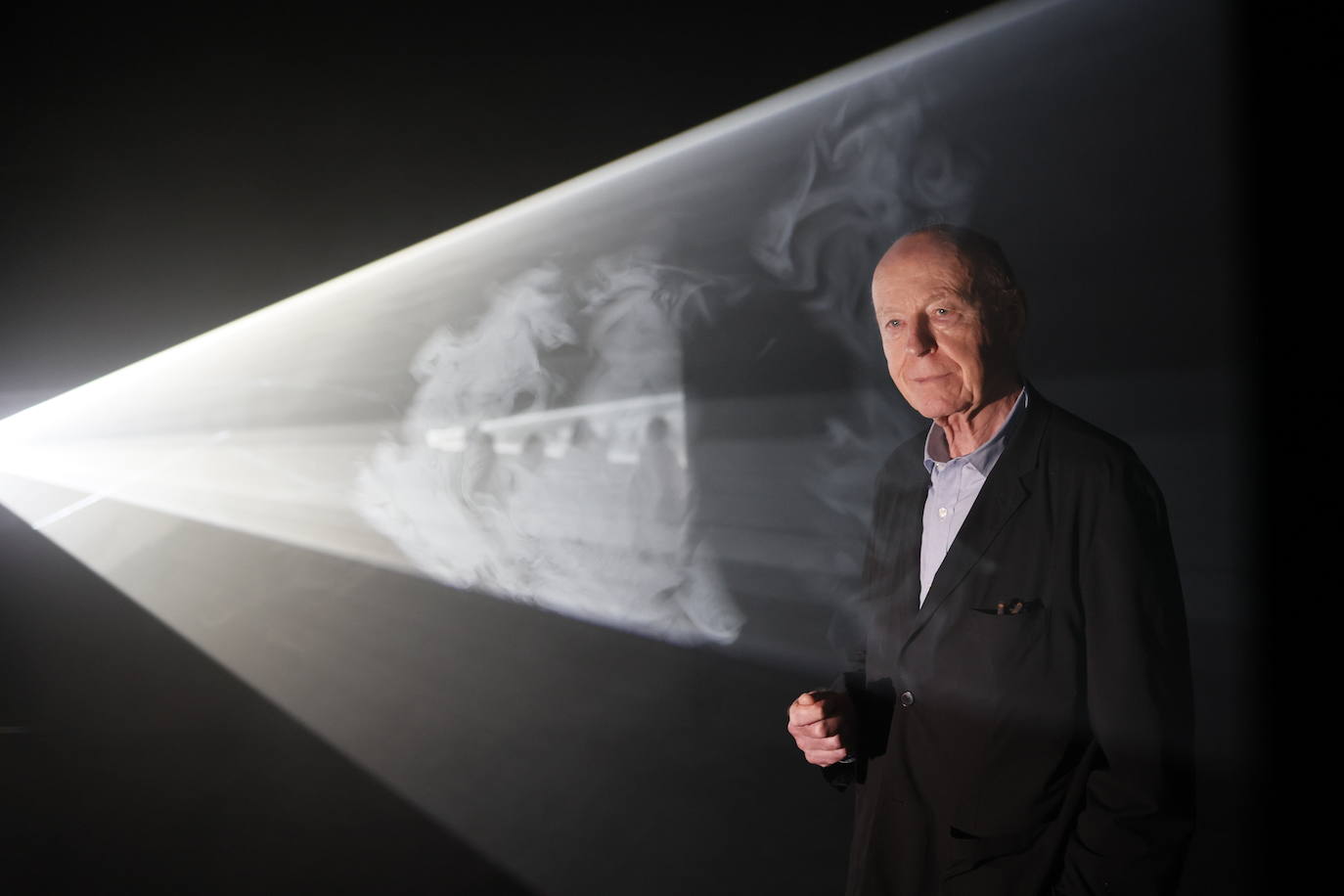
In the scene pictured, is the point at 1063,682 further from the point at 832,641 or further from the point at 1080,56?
the point at 1080,56

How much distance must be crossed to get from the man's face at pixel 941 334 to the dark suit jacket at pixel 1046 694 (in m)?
0.08

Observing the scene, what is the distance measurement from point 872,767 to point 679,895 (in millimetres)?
801

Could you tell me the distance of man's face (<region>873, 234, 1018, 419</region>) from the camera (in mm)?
944

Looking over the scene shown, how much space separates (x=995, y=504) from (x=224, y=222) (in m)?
1.88

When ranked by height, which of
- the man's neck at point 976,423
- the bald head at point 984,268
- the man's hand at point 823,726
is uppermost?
the bald head at point 984,268

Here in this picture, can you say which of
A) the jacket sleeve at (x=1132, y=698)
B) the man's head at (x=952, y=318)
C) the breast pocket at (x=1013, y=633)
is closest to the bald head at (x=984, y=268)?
the man's head at (x=952, y=318)

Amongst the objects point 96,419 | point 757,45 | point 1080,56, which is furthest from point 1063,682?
point 96,419

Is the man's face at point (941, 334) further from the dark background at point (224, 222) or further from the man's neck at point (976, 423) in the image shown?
the dark background at point (224, 222)

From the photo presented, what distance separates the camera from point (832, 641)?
1383mm

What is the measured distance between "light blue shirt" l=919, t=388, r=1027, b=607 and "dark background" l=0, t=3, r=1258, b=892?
2.53 ft

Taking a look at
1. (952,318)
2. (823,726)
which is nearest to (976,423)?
(952,318)

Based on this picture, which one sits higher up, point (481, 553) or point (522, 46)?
point (522, 46)

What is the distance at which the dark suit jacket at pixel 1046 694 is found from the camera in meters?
0.78

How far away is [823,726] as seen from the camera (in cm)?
98
